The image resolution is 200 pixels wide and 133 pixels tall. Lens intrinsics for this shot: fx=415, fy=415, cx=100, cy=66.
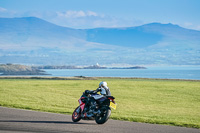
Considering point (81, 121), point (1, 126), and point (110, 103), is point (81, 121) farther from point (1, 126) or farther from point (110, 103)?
point (1, 126)

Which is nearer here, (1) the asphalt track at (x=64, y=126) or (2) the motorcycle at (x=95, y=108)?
(1) the asphalt track at (x=64, y=126)

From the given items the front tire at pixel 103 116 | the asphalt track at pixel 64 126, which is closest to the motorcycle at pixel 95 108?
the front tire at pixel 103 116

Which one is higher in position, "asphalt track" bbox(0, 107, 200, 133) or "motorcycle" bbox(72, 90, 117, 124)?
"motorcycle" bbox(72, 90, 117, 124)

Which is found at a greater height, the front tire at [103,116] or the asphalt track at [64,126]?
the front tire at [103,116]

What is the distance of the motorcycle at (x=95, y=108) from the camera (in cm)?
1518

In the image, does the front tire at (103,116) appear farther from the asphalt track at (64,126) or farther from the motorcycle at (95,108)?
the asphalt track at (64,126)

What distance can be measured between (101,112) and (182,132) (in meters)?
3.12

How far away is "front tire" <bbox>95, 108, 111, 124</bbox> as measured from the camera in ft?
49.8

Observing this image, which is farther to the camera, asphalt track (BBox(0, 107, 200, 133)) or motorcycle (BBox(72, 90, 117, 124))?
motorcycle (BBox(72, 90, 117, 124))

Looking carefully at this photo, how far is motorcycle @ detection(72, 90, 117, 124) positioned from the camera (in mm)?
15180

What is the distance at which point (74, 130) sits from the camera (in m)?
14.0

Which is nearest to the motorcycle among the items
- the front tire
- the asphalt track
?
the front tire

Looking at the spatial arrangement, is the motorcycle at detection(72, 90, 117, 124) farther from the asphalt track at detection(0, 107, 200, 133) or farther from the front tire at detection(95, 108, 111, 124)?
the asphalt track at detection(0, 107, 200, 133)

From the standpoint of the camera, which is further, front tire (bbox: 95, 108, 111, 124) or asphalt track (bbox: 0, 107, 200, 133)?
front tire (bbox: 95, 108, 111, 124)
